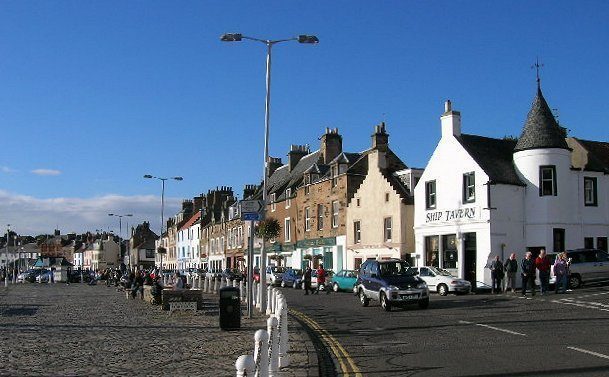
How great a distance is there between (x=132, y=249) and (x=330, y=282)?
313ft

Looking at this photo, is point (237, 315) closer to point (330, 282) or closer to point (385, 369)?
point (385, 369)

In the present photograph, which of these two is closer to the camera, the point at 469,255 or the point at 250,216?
the point at 250,216

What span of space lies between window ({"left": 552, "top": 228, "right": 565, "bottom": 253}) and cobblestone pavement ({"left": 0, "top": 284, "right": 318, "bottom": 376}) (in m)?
18.8

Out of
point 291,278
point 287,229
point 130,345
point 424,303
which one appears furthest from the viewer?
point 287,229

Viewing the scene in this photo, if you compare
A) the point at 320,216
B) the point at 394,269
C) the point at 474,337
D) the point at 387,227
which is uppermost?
the point at 320,216

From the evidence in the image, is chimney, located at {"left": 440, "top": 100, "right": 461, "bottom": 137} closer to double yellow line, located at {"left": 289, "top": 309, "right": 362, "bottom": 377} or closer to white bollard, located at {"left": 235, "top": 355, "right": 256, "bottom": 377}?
double yellow line, located at {"left": 289, "top": 309, "right": 362, "bottom": 377}

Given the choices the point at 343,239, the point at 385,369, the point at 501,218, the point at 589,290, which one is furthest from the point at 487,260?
the point at 385,369

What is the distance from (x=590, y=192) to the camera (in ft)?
119

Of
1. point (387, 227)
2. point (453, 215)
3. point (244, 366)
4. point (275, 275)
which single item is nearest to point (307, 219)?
point (275, 275)

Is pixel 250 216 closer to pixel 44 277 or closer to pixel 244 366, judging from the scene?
pixel 244 366

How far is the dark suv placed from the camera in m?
23.7

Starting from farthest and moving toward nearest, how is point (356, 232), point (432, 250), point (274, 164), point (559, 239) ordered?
point (274, 164) < point (356, 232) < point (432, 250) < point (559, 239)

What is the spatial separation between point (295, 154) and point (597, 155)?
33.3 metres

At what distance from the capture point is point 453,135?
124 feet
